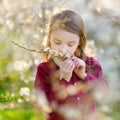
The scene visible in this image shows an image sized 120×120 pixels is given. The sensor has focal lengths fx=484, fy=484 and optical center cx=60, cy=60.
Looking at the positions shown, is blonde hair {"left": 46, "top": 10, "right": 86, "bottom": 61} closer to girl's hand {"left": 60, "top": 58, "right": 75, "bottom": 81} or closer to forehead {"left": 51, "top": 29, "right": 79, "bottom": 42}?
forehead {"left": 51, "top": 29, "right": 79, "bottom": 42}

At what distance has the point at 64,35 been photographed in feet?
6.53

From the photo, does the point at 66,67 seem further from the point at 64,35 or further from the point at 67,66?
the point at 64,35

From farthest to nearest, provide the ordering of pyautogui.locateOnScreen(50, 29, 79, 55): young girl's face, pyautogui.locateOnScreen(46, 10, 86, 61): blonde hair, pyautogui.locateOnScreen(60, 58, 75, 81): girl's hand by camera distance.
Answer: pyautogui.locateOnScreen(46, 10, 86, 61): blonde hair
pyautogui.locateOnScreen(50, 29, 79, 55): young girl's face
pyautogui.locateOnScreen(60, 58, 75, 81): girl's hand

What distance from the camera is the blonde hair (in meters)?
2.10

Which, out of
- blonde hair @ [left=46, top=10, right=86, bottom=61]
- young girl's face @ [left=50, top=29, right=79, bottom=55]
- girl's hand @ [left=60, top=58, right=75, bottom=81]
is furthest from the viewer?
blonde hair @ [left=46, top=10, right=86, bottom=61]

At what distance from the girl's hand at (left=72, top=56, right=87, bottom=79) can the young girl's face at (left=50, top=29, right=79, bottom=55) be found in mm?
56

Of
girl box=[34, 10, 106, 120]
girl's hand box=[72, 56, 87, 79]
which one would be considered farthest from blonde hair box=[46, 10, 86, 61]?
girl's hand box=[72, 56, 87, 79]

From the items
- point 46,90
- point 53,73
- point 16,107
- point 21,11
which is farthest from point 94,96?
point 21,11

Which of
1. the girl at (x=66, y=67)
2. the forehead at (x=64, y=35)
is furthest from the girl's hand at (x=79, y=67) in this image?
the forehead at (x=64, y=35)

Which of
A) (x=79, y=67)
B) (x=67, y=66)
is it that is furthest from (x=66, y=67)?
(x=79, y=67)

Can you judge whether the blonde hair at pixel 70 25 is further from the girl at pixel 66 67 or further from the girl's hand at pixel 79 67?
the girl's hand at pixel 79 67

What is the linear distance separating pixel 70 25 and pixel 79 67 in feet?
0.79

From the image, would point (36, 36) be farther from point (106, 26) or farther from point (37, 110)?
point (37, 110)

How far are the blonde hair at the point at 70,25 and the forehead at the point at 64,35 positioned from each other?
2 centimetres
